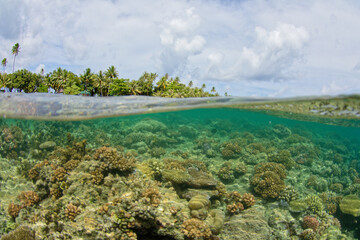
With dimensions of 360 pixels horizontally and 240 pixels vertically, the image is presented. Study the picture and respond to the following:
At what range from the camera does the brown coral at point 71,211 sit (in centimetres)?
693

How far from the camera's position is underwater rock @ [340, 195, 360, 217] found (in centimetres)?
1009

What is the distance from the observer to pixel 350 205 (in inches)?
412

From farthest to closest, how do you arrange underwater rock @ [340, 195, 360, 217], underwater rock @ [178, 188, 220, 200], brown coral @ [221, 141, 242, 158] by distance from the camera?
brown coral @ [221, 141, 242, 158] < underwater rock @ [340, 195, 360, 217] < underwater rock @ [178, 188, 220, 200]

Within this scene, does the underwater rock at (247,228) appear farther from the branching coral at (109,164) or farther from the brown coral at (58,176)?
the brown coral at (58,176)

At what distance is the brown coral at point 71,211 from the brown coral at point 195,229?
11.7ft

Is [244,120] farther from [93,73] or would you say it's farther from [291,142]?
[93,73]

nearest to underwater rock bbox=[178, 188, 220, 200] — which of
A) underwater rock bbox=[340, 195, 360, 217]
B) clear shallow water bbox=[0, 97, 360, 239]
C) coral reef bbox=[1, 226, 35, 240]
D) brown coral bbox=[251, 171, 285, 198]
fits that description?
clear shallow water bbox=[0, 97, 360, 239]

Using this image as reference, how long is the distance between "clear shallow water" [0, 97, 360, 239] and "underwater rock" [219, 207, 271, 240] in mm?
35

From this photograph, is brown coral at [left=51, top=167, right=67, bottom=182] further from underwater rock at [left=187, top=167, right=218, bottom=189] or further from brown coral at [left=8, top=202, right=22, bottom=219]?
underwater rock at [left=187, top=167, right=218, bottom=189]

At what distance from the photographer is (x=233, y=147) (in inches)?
538

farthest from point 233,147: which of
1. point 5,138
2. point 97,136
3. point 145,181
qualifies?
point 5,138

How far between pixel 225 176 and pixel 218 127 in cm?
885

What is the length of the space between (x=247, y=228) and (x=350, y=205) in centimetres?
657

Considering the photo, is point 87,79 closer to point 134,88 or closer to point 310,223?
point 134,88
